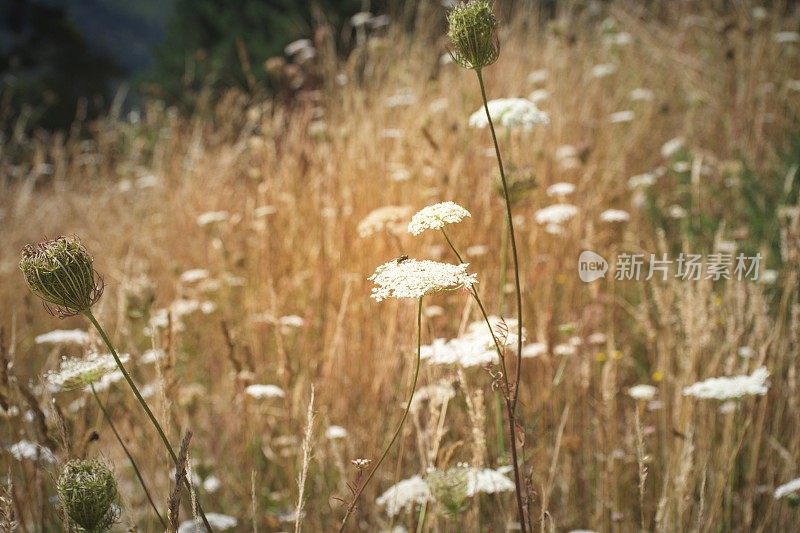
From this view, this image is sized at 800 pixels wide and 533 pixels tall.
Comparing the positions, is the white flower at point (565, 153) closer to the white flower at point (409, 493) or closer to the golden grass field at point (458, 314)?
the golden grass field at point (458, 314)

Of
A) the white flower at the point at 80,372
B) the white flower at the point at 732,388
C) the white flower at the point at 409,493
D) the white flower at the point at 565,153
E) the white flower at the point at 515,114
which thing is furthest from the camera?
the white flower at the point at 565,153

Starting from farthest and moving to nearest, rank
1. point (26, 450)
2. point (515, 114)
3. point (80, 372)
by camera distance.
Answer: point (515, 114) → point (26, 450) → point (80, 372)

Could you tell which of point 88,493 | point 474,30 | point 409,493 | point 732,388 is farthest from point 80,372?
point 732,388

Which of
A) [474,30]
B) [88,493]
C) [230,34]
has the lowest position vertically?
[88,493]

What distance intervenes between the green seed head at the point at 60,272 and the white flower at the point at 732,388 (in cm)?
105

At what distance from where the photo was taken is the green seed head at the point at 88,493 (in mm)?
854

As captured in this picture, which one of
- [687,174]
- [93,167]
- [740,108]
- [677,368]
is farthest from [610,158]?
[93,167]

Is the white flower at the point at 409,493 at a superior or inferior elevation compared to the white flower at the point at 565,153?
inferior

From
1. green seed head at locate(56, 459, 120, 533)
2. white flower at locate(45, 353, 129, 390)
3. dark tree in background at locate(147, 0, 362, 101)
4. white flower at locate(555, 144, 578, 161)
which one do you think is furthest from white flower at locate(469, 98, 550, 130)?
dark tree in background at locate(147, 0, 362, 101)

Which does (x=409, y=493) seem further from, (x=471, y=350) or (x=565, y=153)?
(x=565, y=153)

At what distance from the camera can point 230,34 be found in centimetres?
789

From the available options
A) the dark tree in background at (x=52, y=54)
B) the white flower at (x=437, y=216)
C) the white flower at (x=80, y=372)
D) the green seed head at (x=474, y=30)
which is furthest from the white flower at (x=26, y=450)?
the dark tree in background at (x=52, y=54)

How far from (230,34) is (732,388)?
752 centimetres

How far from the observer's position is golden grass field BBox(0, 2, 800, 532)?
1.48 meters
